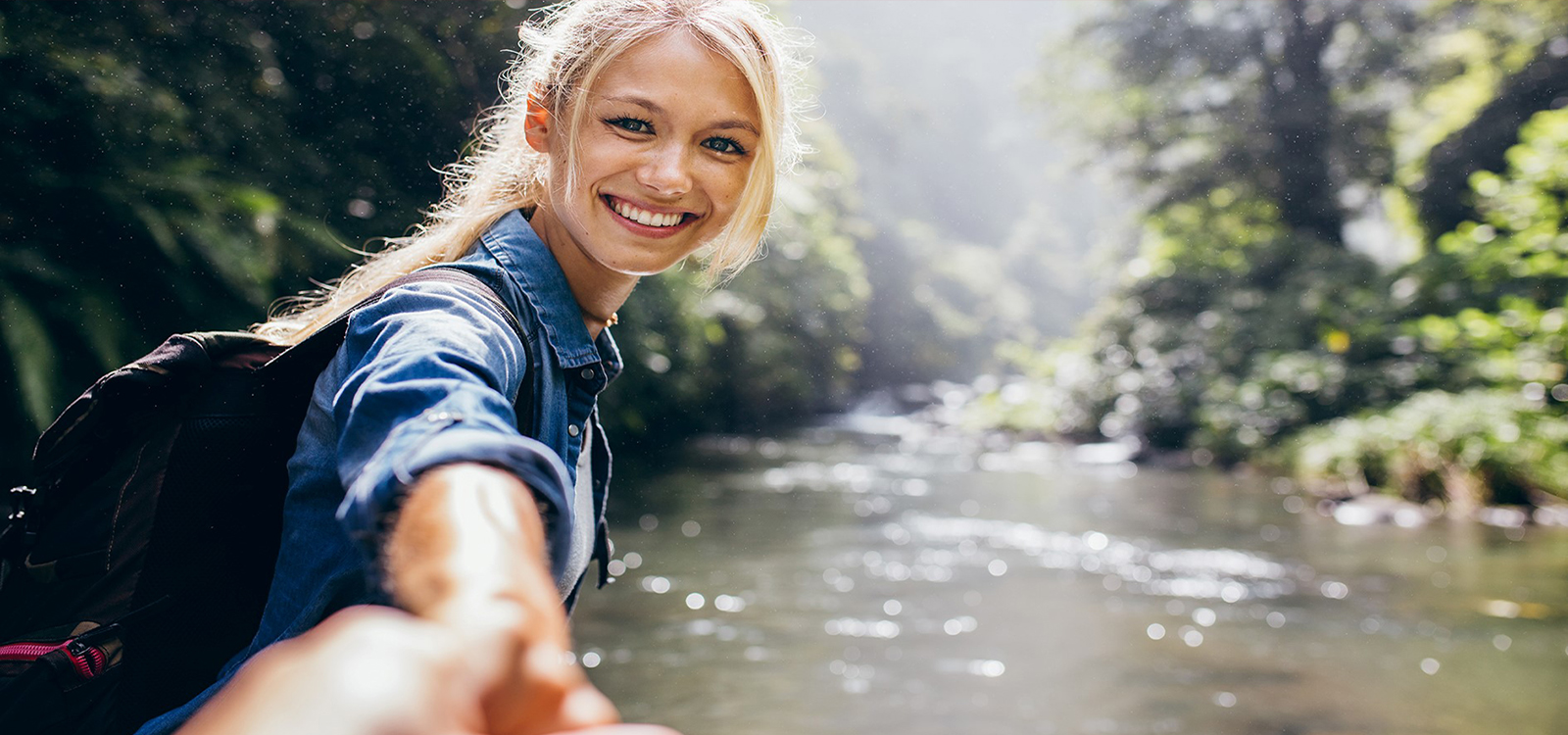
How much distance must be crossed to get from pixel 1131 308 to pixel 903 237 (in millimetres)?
26826

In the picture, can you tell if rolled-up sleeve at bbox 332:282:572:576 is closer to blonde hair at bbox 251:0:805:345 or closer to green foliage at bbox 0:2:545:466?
blonde hair at bbox 251:0:805:345

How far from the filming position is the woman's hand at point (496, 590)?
A: 0.59 meters

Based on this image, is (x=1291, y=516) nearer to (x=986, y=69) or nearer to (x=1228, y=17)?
(x=1228, y=17)

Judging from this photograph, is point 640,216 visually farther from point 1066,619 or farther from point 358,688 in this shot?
point 1066,619

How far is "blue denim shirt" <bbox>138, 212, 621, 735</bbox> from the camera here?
80cm

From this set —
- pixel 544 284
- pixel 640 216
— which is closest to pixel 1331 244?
pixel 640 216

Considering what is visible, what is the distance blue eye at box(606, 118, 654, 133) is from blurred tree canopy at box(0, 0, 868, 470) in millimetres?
1200

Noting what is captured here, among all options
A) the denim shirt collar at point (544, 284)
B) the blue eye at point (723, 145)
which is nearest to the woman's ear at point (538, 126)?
the denim shirt collar at point (544, 284)

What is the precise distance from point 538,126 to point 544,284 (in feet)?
1.00

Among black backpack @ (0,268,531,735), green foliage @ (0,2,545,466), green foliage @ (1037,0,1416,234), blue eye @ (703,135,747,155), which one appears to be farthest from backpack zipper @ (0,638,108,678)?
green foliage @ (1037,0,1416,234)

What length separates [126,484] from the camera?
1211 millimetres

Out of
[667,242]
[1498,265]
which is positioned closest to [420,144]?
[667,242]

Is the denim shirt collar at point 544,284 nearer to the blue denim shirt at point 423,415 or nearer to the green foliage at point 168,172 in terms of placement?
the blue denim shirt at point 423,415

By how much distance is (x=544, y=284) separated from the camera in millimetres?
1337
